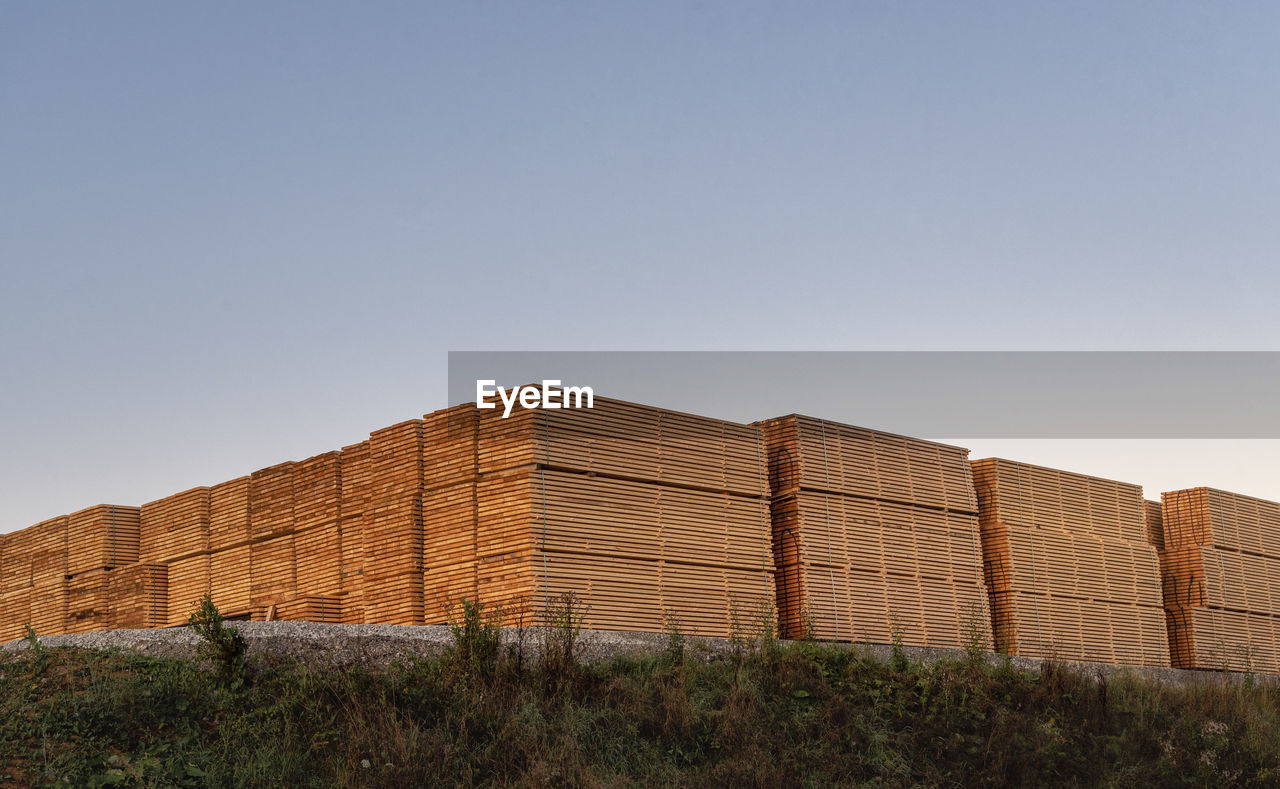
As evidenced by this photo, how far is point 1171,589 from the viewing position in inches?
923

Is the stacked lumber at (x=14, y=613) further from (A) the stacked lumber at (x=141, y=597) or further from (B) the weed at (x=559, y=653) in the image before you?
(B) the weed at (x=559, y=653)

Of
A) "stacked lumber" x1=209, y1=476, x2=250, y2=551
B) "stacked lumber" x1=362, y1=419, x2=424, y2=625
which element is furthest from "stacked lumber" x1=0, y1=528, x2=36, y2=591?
"stacked lumber" x1=362, y1=419, x2=424, y2=625

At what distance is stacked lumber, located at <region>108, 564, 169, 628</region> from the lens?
20.3 meters

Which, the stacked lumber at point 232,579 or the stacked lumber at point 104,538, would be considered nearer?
the stacked lumber at point 232,579

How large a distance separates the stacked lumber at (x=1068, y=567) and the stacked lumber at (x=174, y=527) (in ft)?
39.6

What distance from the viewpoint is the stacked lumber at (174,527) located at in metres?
20.3

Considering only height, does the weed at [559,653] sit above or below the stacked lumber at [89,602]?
below

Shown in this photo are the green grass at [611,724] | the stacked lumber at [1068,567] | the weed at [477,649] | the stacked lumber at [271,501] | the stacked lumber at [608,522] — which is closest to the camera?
the green grass at [611,724]

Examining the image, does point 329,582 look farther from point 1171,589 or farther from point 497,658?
point 1171,589

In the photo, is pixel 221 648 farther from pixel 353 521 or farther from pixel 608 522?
pixel 353 521

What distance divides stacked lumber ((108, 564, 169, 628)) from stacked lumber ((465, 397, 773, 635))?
6.09 meters

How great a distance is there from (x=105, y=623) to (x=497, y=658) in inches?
480

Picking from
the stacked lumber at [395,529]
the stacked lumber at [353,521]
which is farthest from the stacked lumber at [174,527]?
the stacked lumber at [395,529]

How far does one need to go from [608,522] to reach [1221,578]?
A: 42.8 feet
